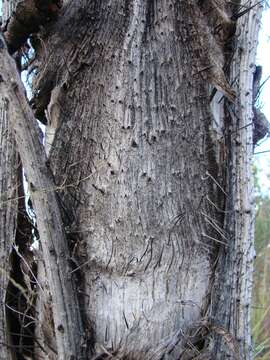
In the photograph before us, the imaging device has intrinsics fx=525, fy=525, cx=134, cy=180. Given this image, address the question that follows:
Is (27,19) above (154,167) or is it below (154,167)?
above

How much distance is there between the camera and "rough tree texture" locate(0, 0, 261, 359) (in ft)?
6.54

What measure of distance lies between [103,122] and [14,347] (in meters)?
0.97

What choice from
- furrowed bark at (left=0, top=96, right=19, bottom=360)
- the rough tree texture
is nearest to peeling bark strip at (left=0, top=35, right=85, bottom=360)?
the rough tree texture

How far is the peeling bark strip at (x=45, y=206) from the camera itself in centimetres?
186

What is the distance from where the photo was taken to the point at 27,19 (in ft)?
7.08

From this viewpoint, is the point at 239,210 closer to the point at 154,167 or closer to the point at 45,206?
the point at 154,167

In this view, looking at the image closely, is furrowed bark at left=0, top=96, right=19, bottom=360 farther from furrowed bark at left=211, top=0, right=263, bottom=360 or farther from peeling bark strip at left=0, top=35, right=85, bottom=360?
furrowed bark at left=211, top=0, right=263, bottom=360

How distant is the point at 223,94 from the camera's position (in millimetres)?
2275

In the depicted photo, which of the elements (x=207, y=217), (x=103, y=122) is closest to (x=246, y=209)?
(x=207, y=217)

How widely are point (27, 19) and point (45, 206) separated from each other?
0.81m

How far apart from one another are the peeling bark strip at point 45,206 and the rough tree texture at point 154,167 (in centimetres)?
10

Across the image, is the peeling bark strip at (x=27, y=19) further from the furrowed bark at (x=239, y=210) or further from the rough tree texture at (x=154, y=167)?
the furrowed bark at (x=239, y=210)

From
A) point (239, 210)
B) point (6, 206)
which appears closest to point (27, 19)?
point (6, 206)

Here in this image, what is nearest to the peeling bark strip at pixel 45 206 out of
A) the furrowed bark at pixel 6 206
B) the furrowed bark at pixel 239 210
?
the furrowed bark at pixel 6 206
